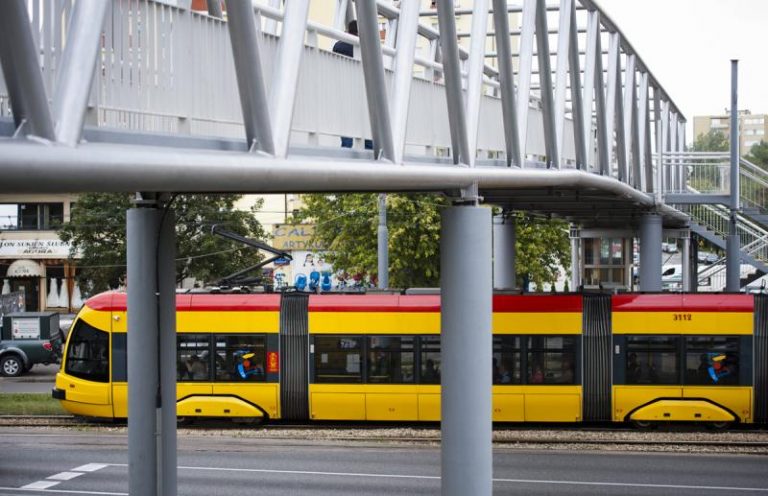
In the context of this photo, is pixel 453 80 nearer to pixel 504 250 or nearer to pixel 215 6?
pixel 215 6

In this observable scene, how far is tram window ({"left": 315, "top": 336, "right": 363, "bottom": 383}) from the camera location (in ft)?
67.3

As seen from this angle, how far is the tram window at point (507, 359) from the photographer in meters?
20.3

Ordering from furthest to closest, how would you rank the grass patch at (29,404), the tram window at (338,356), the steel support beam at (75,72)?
the grass patch at (29,404) < the tram window at (338,356) < the steel support beam at (75,72)

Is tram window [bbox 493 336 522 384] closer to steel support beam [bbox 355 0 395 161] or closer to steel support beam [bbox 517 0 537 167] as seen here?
steel support beam [bbox 517 0 537 167]

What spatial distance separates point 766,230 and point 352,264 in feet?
41.1

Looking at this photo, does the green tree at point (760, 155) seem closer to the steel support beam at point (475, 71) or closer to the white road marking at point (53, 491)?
the white road marking at point (53, 491)

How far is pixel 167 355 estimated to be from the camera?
10.1m

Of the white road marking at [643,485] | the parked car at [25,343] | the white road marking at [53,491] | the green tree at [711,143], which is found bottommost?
the white road marking at [53,491]

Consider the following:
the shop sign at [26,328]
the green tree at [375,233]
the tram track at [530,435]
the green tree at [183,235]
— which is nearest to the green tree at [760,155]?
the green tree at [375,233]

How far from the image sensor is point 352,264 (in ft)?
118

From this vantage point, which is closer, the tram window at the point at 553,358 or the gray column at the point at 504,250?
the tram window at the point at 553,358

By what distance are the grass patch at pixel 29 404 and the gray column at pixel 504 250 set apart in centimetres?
1116

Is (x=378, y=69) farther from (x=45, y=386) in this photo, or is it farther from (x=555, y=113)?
(x=45, y=386)

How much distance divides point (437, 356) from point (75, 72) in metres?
15.9
